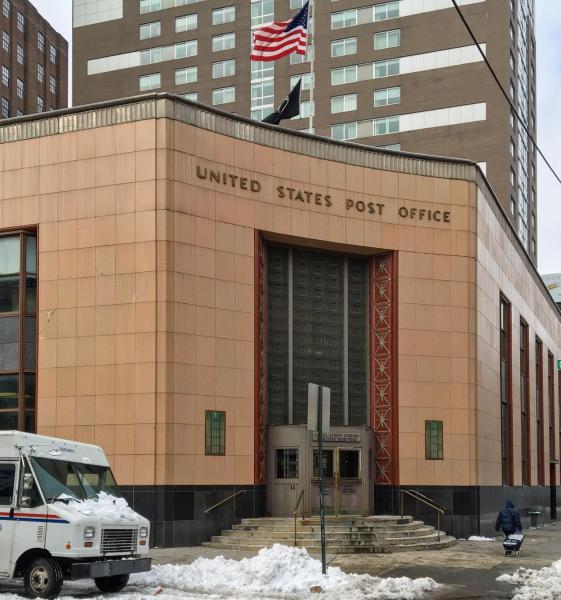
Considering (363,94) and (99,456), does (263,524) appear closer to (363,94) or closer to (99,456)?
(99,456)

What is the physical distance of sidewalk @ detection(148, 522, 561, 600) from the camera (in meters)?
17.9

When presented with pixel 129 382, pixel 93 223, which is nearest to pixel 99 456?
pixel 129 382

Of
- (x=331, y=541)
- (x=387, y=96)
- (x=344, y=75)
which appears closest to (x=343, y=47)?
(x=344, y=75)

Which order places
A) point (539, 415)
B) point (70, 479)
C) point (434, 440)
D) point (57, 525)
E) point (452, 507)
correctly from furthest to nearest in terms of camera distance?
point (539, 415) → point (434, 440) → point (452, 507) → point (70, 479) → point (57, 525)

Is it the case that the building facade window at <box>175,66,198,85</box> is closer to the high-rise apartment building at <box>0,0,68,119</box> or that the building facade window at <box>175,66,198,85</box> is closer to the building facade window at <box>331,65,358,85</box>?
the building facade window at <box>331,65,358,85</box>

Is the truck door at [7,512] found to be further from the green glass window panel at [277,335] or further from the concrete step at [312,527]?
the green glass window panel at [277,335]

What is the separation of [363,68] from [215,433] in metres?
47.8

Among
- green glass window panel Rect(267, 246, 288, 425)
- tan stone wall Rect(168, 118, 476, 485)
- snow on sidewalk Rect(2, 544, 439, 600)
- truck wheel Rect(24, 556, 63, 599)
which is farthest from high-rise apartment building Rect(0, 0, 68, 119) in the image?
truck wheel Rect(24, 556, 63, 599)

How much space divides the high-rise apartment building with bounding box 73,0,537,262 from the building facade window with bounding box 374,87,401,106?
0.09 m

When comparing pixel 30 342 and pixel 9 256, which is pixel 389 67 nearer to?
pixel 9 256

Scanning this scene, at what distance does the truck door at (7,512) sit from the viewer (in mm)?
16188

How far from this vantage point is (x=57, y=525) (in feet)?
52.7

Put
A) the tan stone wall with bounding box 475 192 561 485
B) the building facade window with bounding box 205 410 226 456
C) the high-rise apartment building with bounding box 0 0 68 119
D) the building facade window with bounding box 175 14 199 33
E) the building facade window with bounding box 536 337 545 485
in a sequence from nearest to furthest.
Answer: the building facade window with bounding box 205 410 226 456 < the tan stone wall with bounding box 475 192 561 485 < the building facade window with bounding box 536 337 545 485 < the building facade window with bounding box 175 14 199 33 < the high-rise apartment building with bounding box 0 0 68 119

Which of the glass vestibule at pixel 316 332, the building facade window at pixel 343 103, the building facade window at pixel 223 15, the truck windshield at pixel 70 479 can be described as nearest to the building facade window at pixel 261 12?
the building facade window at pixel 223 15
